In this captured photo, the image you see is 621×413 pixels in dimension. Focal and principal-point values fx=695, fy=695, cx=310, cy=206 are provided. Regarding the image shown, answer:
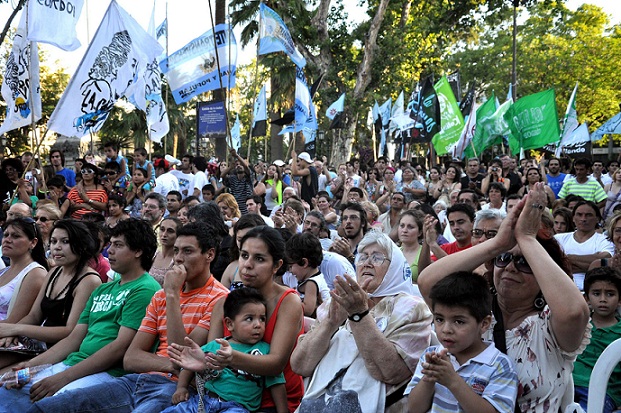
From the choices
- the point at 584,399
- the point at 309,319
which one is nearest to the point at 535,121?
the point at 309,319

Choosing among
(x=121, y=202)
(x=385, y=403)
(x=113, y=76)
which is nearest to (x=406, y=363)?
(x=385, y=403)

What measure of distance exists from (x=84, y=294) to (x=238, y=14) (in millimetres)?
23655

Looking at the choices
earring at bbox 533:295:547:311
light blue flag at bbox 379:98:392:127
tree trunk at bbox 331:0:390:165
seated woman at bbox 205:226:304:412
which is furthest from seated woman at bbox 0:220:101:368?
tree trunk at bbox 331:0:390:165

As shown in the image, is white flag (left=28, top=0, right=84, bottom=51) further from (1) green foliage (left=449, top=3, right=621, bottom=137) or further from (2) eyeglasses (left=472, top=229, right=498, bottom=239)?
(1) green foliage (left=449, top=3, right=621, bottom=137)

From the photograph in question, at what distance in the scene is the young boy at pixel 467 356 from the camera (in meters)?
2.88

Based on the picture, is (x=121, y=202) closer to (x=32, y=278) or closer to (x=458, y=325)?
(x=32, y=278)

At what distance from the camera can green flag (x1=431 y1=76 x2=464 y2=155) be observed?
15.9m

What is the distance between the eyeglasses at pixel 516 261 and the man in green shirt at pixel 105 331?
2519mm

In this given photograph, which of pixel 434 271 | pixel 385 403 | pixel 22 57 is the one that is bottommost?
pixel 385 403

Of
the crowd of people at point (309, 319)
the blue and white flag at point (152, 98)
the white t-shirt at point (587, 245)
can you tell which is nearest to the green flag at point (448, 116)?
the blue and white flag at point (152, 98)

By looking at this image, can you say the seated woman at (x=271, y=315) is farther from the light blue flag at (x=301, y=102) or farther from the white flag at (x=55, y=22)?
the light blue flag at (x=301, y=102)

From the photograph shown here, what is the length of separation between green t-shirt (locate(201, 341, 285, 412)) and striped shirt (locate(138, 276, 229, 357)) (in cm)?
52

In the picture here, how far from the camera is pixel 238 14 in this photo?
89.1ft

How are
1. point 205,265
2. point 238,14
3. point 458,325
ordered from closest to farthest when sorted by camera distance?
point 458,325 → point 205,265 → point 238,14
